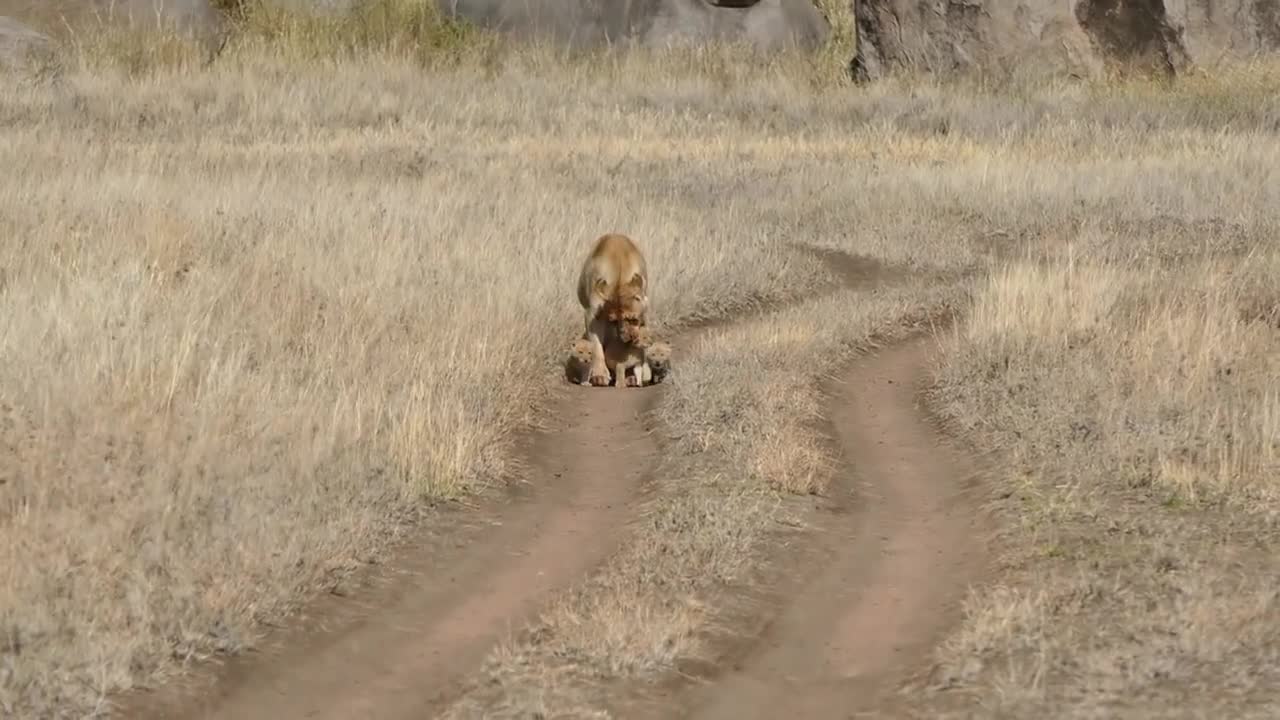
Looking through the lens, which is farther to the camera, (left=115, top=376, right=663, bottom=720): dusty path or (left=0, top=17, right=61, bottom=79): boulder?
(left=0, top=17, right=61, bottom=79): boulder

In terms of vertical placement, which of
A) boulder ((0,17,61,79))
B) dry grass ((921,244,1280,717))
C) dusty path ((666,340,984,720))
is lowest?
dusty path ((666,340,984,720))

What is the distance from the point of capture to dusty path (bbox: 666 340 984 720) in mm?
5902

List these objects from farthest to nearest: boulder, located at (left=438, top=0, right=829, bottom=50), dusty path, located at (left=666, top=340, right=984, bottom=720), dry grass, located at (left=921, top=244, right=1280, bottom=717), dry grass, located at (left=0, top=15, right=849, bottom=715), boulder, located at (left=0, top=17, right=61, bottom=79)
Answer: boulder, located at (left=438, top=0, right=829, bottom=50) < boulder, located at (left=0, top=17, right=61, bottom=79) < dry grass, located at (left=0, top=15, right=849, bottom=715) < dusty path, located at (left=666, top=340, right=984, bottom=720) < dry grass, located at (left=921, top=244, right=1280, bottom=717)

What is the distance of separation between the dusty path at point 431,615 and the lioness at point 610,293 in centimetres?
162

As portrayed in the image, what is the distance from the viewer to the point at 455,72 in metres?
28.2

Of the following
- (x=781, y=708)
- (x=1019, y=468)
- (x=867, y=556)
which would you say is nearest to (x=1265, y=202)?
(x=1019, y=468)

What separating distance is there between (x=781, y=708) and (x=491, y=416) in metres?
3.79

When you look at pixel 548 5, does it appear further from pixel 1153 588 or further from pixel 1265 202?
pixel 1153 588

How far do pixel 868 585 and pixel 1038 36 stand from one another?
22817 millimetres

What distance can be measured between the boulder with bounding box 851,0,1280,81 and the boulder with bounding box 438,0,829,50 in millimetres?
2499

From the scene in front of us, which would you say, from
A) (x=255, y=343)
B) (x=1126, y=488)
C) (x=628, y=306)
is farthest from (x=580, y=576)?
(x=628, y=306)

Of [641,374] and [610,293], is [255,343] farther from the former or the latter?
[641,374]

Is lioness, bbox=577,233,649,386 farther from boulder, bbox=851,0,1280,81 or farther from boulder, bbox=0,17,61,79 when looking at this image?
boulder, bbox=851,0,1280,81

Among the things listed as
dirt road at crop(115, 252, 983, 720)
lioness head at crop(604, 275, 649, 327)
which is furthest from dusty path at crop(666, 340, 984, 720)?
lioness head at crop(604, 275, 649, 327)
